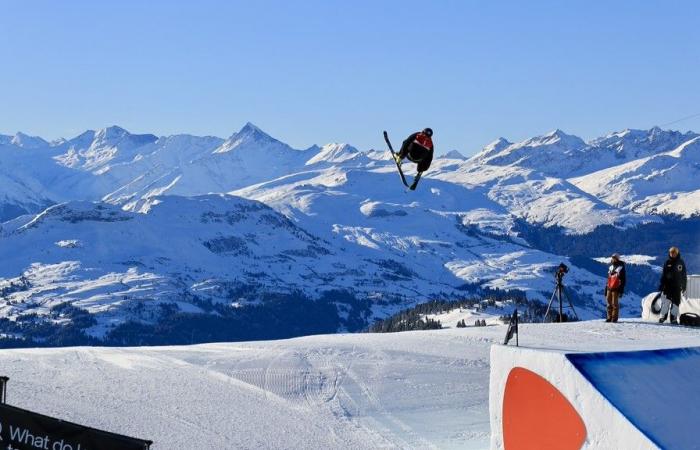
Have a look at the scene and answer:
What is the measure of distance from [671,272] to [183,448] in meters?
12.3

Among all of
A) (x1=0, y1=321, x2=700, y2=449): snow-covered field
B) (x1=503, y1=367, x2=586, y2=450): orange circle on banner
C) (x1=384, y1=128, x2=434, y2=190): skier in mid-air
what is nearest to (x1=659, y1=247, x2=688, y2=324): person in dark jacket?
(x1=0, y1=321, x2=700, y2=449): snow-covered field

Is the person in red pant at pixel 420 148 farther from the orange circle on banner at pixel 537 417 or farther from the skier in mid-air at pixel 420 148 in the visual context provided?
the orange circle on banner at pixel 537 417

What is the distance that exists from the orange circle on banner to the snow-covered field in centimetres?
114

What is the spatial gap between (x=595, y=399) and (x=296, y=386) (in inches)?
345

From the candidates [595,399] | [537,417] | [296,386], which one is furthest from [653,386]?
[296,386]

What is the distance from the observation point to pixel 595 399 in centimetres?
1402

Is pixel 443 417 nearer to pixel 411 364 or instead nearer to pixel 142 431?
pixel 411 364

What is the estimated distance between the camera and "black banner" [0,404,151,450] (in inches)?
460

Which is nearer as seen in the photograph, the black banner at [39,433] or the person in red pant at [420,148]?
the black banner at [39,433]

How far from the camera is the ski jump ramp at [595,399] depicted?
13.6 meters

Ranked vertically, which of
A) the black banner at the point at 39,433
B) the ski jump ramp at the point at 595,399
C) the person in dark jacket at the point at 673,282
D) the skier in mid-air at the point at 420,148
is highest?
the skier in mid-air at the point at 420,148

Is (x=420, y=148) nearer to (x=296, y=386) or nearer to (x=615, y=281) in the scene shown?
(x=296, y=386)

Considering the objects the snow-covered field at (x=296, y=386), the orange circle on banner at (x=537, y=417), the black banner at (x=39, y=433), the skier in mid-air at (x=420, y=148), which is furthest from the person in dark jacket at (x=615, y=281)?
the black banner at (x=39, y=433)

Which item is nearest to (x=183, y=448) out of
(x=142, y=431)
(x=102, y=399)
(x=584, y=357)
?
(x=142, y=431)
